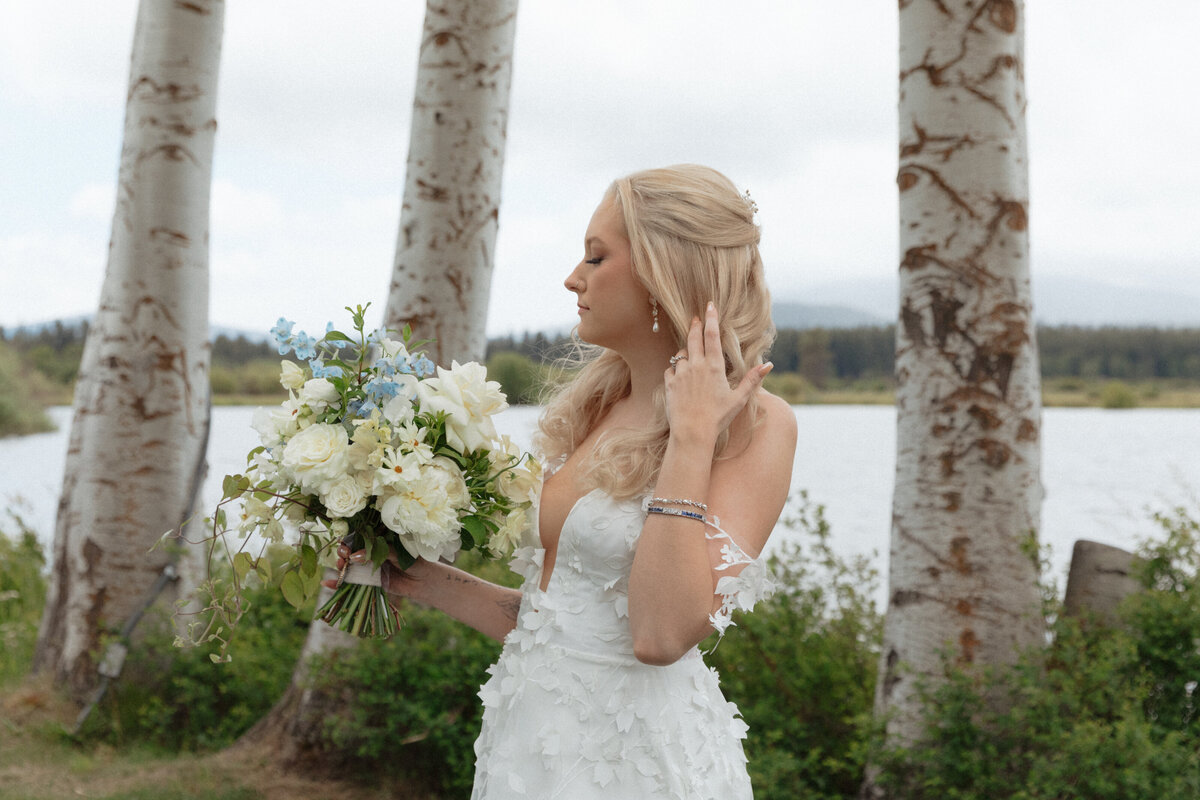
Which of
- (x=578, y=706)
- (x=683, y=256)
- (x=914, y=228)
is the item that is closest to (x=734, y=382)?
(x=683, y=256)

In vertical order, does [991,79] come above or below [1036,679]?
above

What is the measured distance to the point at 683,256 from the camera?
225cm

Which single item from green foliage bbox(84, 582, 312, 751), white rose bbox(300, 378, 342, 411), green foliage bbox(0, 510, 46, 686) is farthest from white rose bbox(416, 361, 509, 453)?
green foliage bbox(0, 510, 46, 686)

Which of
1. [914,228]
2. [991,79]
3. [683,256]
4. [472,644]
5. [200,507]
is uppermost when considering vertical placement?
[991,79]

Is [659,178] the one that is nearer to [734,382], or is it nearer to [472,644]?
[734,382]

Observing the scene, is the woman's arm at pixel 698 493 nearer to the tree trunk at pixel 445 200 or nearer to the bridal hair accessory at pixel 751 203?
the bridal hair accessory at pixel 751 203

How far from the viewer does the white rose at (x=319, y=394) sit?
222 centimetres

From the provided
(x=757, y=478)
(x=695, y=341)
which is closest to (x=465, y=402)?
(x=695, y=341)

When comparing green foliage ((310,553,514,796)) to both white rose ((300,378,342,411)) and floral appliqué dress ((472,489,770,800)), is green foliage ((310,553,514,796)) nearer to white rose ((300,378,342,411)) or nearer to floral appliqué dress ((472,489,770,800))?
floral appliqué dress ((472,489,770,800))

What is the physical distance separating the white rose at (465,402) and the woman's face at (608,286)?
0.29 m

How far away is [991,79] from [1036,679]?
2519 mm

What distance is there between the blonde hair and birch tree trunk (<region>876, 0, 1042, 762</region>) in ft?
6.51

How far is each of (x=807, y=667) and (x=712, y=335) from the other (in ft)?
10.4

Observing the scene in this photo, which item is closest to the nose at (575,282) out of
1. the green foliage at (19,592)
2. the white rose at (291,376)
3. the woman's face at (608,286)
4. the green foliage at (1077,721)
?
the woman's face at (608,286)
